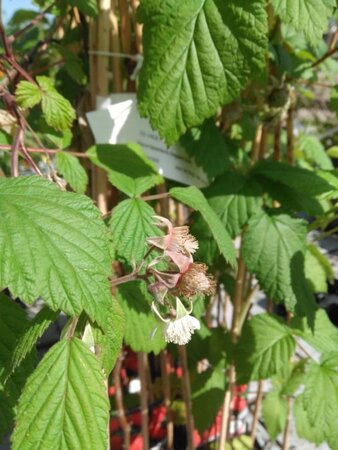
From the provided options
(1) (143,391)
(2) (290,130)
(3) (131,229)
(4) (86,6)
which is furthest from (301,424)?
(4) (86,6)

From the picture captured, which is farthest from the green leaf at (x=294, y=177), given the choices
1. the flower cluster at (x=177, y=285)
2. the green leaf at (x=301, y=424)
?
the green leaf at (x=301, y=424)

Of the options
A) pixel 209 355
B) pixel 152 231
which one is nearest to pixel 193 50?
pixel 152 231

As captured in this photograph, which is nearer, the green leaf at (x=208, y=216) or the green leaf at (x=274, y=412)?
the green leaf at (x=208, y=216)

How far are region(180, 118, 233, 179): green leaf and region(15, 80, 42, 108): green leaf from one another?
0.33 meters

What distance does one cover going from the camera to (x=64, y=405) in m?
0.46

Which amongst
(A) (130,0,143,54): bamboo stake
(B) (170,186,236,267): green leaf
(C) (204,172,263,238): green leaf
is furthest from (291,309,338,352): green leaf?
(A) (130,0,143,54): bamboo stake

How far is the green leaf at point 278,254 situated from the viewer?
2.61ft

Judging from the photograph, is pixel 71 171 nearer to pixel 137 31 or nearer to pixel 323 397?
pixel 137 31

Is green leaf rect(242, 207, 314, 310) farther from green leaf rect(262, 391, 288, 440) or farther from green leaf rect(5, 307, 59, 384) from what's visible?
green leaf rect(262, 391, 288, 440)

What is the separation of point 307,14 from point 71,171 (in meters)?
0.43

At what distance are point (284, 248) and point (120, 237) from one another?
0.35 m

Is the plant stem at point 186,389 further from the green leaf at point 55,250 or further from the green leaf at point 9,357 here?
the green leaf at point 55,250

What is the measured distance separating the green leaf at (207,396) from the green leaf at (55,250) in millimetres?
795

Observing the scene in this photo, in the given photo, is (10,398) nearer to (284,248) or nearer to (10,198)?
(10,198)
